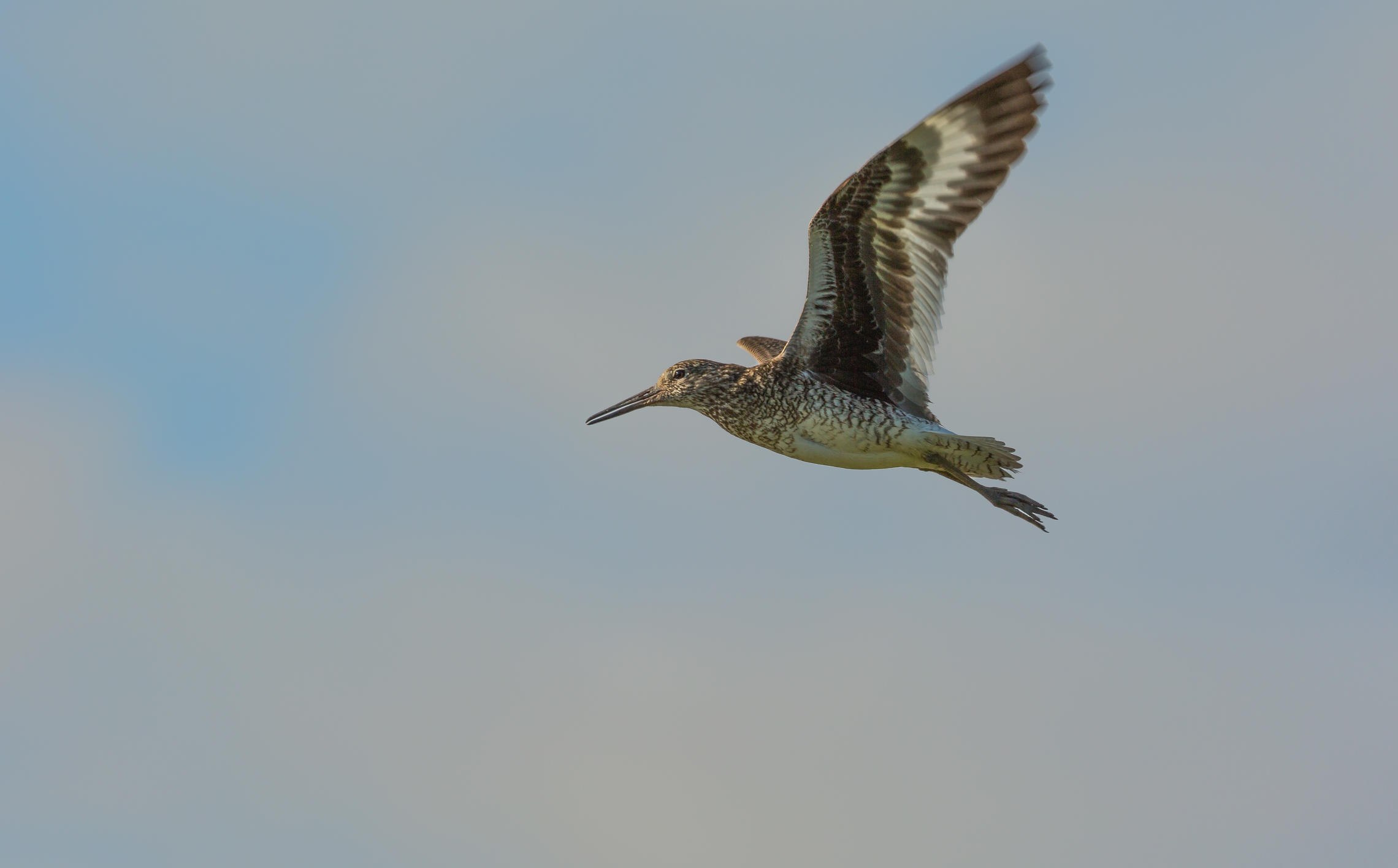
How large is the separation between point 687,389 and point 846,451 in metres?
1.41

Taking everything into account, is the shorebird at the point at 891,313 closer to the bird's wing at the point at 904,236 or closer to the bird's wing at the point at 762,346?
the bird's wing at the point at 904,236

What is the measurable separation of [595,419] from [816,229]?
2.61 m

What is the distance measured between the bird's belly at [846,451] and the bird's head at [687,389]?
0.73 meters

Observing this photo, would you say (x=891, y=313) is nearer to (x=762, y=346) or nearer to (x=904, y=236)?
(x=904, y=236)

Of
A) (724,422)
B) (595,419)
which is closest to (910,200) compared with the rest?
(724,422)

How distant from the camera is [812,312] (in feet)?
34.9

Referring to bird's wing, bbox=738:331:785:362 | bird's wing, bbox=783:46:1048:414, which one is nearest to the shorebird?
bird's wing, bbox=783:46:1048:414

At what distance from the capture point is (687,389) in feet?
37.4

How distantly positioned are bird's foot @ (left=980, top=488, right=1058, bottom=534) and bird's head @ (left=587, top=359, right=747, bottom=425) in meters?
1.92

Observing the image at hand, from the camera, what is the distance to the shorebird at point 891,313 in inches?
399

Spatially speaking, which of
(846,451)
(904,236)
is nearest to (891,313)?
(904,236)

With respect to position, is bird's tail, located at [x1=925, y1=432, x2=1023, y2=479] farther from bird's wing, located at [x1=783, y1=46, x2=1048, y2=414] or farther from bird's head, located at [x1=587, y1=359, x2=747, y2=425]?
bird's head, located at [x1=587, y1=359, x2=747, y2=425]

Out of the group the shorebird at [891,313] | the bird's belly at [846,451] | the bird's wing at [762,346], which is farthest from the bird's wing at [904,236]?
the bird's wing at [762,346]

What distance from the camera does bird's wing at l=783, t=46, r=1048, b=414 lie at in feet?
32.9
